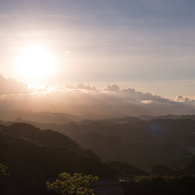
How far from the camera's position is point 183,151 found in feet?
392

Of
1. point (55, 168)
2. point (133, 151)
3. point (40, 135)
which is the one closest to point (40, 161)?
point (55, 168)

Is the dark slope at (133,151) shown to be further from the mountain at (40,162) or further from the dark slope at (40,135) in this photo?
the mountain at (40,162)

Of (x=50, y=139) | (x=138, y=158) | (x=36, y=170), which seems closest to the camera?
(x=36, y=170)

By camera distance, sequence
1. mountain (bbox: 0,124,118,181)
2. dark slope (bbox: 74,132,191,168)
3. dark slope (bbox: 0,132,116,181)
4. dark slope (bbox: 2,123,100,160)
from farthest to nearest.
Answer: dark slope (bbox: 74,132,191,168) < dark slope (bbox: 2,123,100,160) < dark slope (bbox: 0,132,116,181) < mountain (bbox: 0,124,118,181)

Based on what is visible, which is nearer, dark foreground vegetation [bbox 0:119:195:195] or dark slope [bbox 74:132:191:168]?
dark foreground vegetation [bbox 0:119:195:195]

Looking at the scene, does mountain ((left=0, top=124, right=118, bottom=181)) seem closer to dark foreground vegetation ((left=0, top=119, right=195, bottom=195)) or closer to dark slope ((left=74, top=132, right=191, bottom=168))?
→ dark foreground vegetation ((left=0, top=119, right=195, bottom=195))

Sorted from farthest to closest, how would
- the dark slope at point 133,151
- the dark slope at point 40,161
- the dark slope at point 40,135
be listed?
the dark slope at point 133,151, the dark slope at point 40,135, the dark slope at point 40,161

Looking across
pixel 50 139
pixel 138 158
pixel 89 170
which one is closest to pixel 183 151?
pixel 138 158

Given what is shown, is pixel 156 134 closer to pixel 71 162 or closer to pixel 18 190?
pixel 71 162

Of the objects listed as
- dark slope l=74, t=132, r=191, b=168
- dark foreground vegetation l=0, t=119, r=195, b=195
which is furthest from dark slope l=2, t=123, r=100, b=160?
dark slope l=74, t=132, r=191, b=168

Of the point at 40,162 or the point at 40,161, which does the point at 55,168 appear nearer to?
the point at 40,162

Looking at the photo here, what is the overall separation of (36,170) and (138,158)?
70213 millimetres

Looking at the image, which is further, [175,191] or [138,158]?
[138,158]

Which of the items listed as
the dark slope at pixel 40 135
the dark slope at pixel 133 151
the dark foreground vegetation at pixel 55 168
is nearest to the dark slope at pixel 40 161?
the dark foreground vegetation at pixel 55 168
